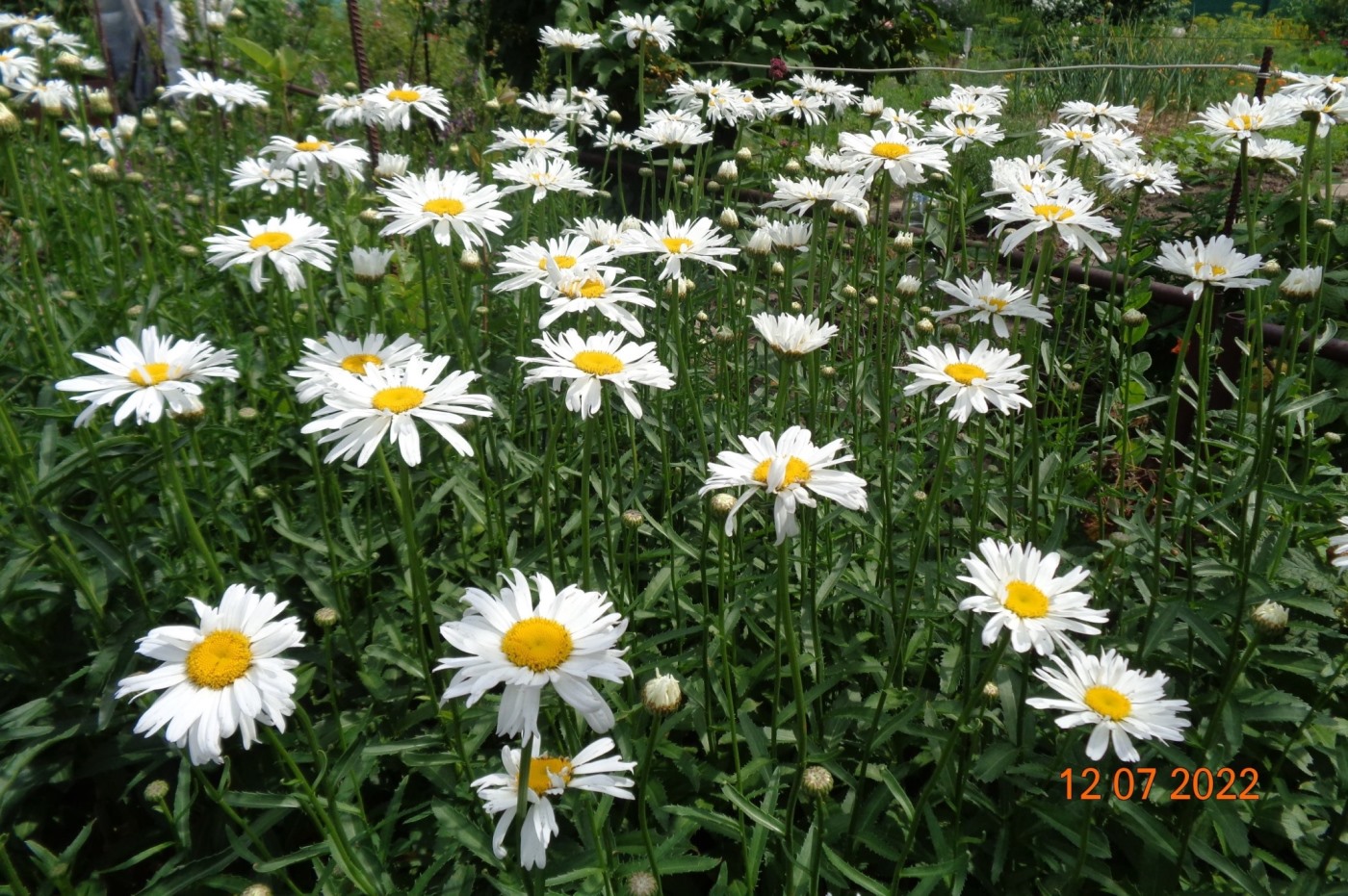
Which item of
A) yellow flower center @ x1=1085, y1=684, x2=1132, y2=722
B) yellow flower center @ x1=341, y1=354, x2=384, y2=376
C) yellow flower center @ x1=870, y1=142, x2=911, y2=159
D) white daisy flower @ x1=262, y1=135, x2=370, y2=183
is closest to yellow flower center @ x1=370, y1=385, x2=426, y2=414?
yellow flower center @ x1=341, y1=354, x2=384, y2=376

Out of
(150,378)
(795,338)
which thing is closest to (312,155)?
(150,378)

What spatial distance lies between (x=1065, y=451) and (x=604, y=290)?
5.30 feet

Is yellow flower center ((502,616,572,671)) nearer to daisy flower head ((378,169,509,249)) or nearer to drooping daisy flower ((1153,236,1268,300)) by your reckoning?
daisy flower head ((378,169,509,249))

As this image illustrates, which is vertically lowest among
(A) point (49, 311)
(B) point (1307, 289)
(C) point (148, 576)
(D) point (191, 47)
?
(C) point (148, 576)

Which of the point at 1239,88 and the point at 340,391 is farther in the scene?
the point at 1239,88

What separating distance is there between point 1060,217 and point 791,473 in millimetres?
1170

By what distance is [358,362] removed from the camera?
1.81m

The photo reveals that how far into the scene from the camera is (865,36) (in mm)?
6305

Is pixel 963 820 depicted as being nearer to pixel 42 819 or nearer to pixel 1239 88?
pixel 42 819

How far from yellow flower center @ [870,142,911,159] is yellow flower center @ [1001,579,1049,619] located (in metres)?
1.38

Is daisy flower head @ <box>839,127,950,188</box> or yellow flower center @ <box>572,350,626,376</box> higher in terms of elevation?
daisy flower head @ <box>839,127,950,188</box>

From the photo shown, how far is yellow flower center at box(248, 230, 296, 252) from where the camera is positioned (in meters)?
2.25

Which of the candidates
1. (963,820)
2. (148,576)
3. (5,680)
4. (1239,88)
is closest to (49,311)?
(148,576)

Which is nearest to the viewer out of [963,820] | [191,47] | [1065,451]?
[963,820]
